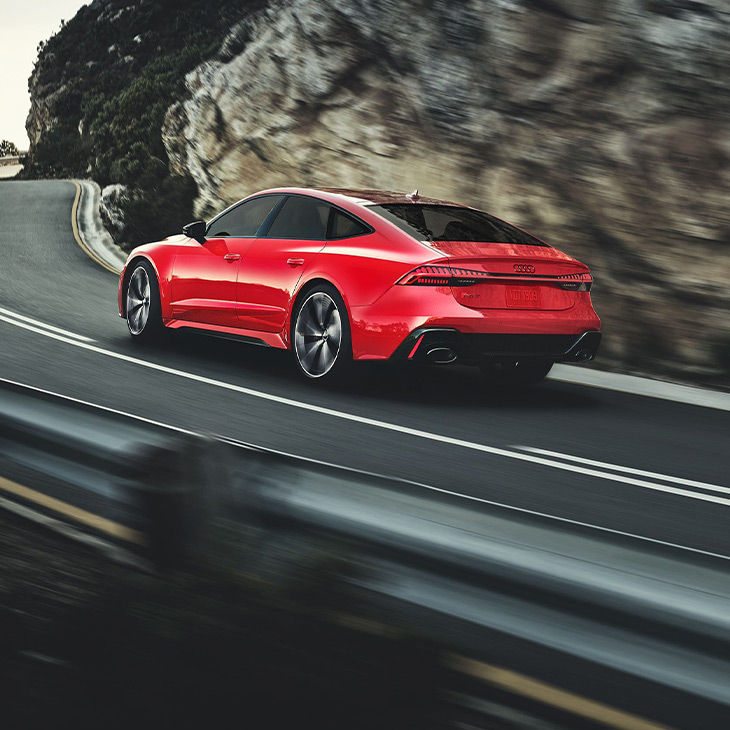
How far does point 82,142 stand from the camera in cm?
5581

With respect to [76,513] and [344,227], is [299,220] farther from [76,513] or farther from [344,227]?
[76,513]

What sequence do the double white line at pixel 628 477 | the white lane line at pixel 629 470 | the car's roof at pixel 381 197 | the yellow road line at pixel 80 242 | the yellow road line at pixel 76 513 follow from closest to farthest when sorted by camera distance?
the yellow road line at pixel 76 513
the double white line at pixel 628 477
the white lane line at pixel 629 470
the car's roof at pixel 381 197
the yellow road line at pixel 80 242

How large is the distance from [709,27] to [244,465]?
9997 mm

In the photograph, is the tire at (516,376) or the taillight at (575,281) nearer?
the taillight at (575,281)

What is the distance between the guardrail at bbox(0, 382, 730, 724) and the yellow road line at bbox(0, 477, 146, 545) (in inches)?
1.1

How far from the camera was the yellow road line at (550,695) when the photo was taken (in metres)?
2.46

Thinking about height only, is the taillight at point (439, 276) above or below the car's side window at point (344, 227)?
below

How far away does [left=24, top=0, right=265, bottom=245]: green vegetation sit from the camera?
23.4 meters

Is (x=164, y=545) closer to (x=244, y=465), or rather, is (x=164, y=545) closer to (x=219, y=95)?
(x=244, y=465)

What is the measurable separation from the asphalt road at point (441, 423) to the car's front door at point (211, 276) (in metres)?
0.44

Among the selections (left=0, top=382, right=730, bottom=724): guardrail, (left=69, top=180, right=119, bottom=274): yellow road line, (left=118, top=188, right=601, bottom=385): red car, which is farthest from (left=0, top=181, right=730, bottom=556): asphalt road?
(left=69, top=180, right=119, bottom=274): yellow road line

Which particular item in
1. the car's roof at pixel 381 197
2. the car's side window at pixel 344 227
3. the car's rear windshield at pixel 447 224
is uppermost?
the car's roof at pixel 381 197

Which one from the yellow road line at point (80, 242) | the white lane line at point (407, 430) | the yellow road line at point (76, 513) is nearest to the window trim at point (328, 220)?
the white lane line at point (407, 430)

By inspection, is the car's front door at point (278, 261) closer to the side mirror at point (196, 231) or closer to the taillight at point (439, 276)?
the side mirror at point (196, 231)
